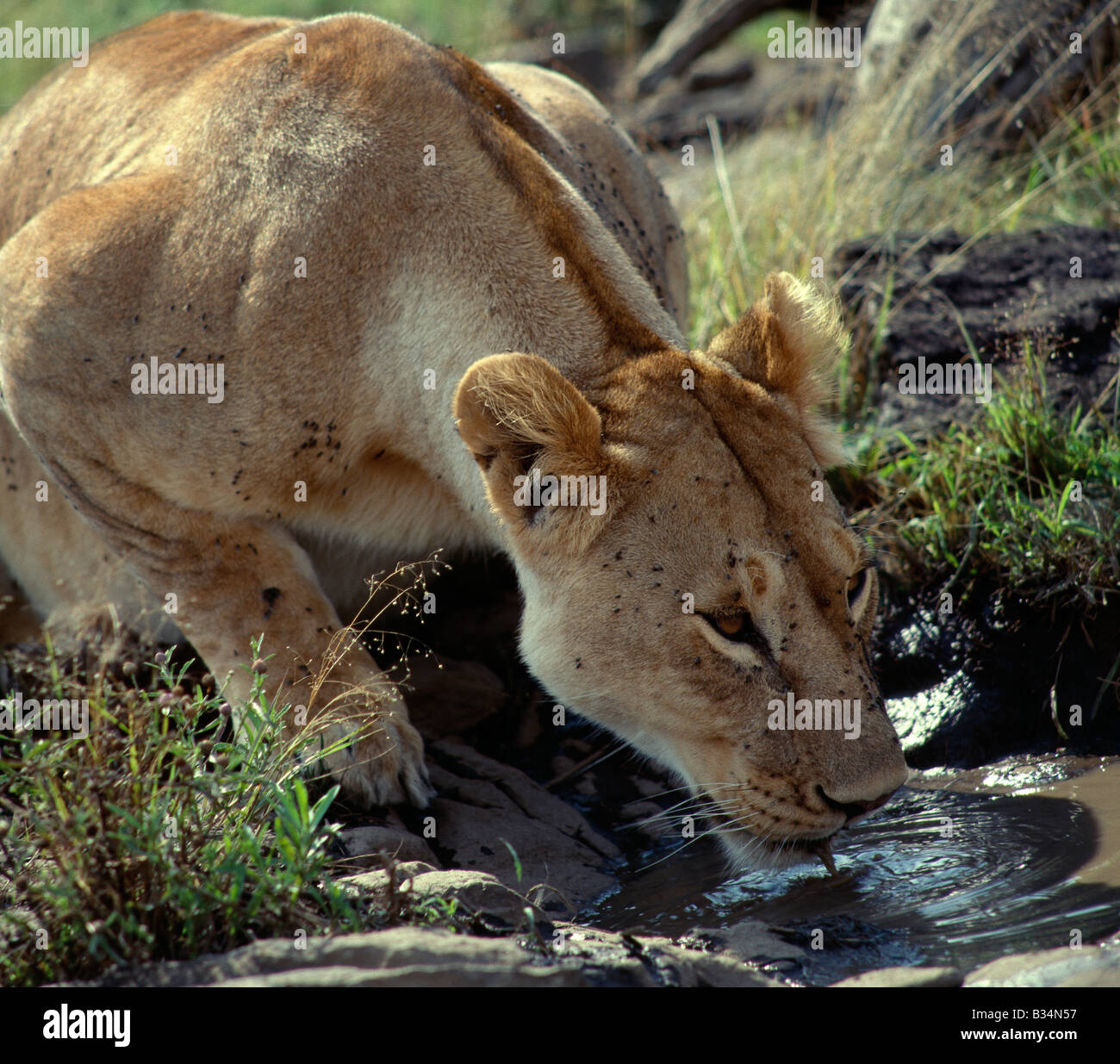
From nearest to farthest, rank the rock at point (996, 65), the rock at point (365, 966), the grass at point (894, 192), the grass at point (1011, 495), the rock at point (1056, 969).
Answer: the rock at point (365, 966)
the rock at point (1056, 969)
the grass at point (1011, 495)
the grass at point (894, 192)
the rock at point (996, 65)

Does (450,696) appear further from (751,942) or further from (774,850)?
(751,942)

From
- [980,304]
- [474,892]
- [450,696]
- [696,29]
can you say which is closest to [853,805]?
[474,892]

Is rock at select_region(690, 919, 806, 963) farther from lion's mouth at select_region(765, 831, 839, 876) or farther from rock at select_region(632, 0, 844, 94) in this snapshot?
rock at select_region(632, 0, 844, 94)

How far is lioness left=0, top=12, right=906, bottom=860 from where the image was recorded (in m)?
3.75

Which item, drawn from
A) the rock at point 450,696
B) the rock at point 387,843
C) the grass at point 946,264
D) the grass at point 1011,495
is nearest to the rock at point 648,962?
the rock at point 387,843

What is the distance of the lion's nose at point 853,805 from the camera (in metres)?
3.67

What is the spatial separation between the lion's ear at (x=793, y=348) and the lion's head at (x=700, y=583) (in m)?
0.15

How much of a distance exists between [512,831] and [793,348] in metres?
1.90

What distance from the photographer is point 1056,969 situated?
3061mm

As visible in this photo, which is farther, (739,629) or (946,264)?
(946,264)

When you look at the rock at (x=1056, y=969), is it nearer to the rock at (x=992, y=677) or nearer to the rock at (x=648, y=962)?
the rock at (x=648, y=962)

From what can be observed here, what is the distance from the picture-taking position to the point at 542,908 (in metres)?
4.04

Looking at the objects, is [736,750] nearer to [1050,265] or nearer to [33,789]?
[33,789]
